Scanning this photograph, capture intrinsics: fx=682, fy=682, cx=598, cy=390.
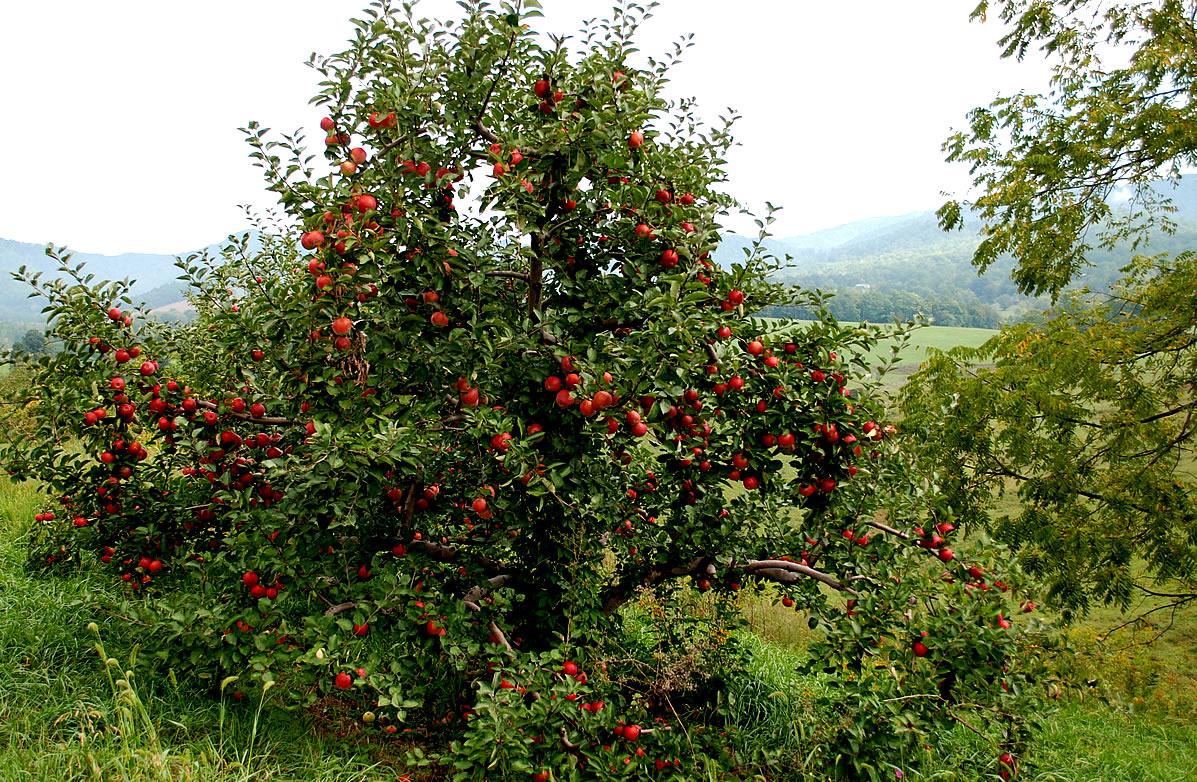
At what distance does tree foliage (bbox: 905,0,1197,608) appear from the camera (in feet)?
17.8

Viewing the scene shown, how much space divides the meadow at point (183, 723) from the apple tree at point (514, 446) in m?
0.21

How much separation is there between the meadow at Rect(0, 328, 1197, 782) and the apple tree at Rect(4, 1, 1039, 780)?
0.21 meters

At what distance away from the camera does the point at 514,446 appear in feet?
8.19

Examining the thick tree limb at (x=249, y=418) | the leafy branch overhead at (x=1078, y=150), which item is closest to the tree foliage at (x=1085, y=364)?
the leafy branch overhead at (x=1078, y=150)

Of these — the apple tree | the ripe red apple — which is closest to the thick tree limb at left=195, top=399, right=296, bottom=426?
the apple tree

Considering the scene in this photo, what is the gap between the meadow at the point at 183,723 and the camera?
229 cm

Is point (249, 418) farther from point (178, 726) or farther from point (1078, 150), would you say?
point (1078, 150)

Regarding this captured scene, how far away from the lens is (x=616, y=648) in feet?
11.7

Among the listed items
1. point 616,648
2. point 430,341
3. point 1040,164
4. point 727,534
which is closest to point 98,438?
point 430,341

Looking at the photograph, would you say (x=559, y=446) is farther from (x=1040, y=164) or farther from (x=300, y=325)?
(x=1040, y=164)

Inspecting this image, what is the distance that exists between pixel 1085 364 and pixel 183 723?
6.48 meters

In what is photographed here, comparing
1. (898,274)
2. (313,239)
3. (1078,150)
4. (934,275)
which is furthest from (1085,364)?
(898,274)

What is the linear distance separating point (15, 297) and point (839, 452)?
15247 centimetres

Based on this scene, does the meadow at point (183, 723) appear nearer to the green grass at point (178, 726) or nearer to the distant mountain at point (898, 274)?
the green grass at point (178, 726)
